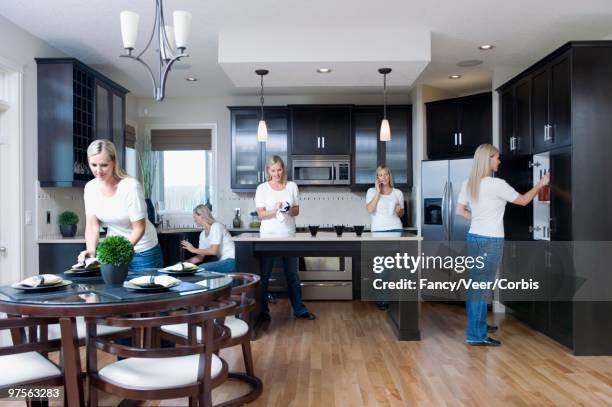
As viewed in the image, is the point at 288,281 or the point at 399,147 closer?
the point at 288,281

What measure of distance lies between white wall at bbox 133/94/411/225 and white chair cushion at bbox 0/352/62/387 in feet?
14.9

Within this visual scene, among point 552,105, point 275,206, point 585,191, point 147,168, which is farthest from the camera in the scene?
point 147,168

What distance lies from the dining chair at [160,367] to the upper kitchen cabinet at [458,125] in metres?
4.35

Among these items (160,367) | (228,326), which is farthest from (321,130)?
(160,367)

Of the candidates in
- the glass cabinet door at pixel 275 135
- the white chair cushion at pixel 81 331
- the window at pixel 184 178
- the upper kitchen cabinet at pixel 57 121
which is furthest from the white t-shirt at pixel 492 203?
the window at pixel 184 178

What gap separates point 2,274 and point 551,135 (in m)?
4.56

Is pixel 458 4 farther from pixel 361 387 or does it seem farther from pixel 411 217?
pixel 411 217

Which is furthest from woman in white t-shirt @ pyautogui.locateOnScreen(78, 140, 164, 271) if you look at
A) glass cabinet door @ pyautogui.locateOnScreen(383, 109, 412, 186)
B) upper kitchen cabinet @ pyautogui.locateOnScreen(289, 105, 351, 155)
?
glass cabinet door @ pyautogui.locateOnScreen(383, 109, 412, 186)

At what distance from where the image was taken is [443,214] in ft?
18.5

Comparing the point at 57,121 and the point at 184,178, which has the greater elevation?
the point at 57,121

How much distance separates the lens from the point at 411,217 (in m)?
6.54

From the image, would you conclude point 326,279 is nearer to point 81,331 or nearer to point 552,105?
point 552,105

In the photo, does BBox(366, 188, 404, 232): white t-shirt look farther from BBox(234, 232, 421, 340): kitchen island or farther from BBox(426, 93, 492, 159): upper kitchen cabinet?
BBox(426, 93, 492, 159): upper kitchen cabinet

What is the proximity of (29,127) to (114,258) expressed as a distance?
247 centimetres
